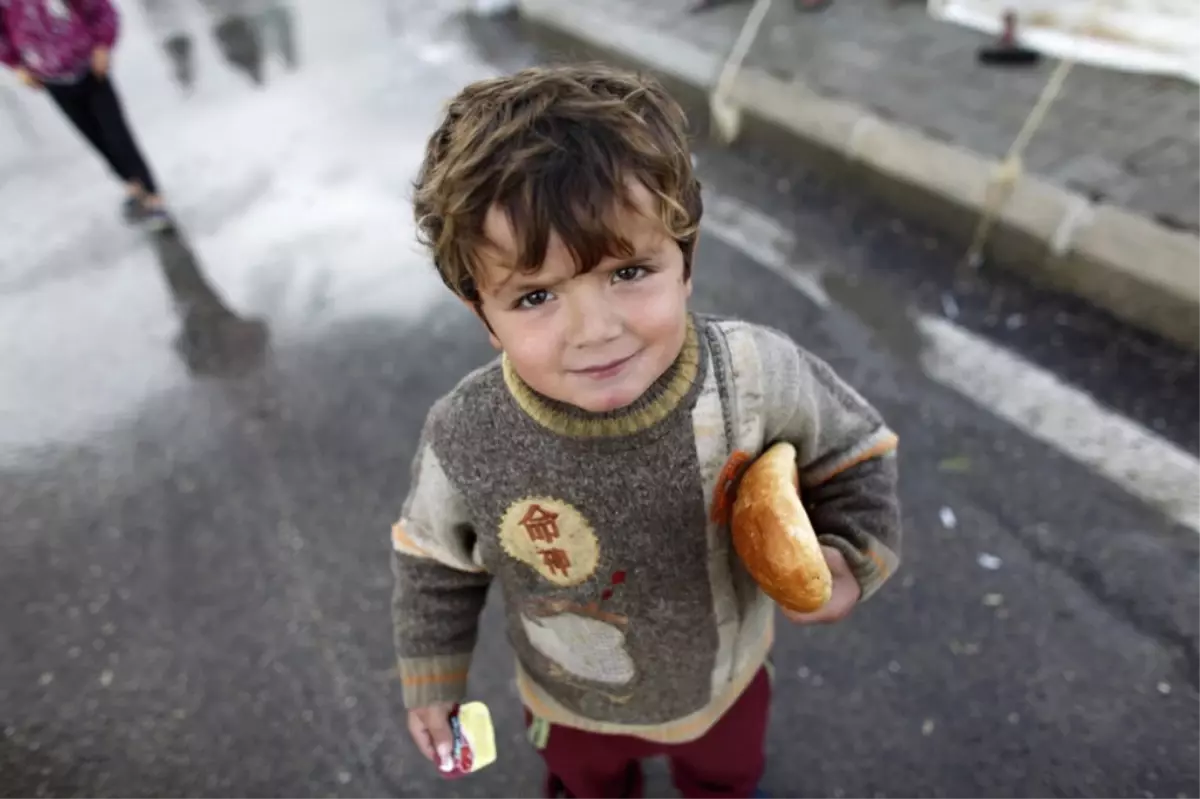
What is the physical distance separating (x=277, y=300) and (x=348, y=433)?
1208mm

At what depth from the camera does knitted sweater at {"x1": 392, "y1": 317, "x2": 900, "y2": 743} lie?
1.22 meters

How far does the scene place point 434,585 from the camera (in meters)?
1.48

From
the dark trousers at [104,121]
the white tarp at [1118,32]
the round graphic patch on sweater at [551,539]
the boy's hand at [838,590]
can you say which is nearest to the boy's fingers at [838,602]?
the boy's hand at [838,590]

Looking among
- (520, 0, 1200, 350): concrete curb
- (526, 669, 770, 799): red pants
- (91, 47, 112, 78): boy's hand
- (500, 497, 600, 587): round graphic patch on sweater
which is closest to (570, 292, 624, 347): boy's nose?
(500, 497, 600, 587): round graphic patch on sweater

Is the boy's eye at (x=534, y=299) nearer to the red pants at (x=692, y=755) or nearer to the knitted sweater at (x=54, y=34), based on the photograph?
the red pants at (x=692, y=755)

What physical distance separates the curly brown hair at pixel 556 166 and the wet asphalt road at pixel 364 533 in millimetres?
1793

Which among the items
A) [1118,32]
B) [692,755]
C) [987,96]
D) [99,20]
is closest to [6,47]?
[99,20]

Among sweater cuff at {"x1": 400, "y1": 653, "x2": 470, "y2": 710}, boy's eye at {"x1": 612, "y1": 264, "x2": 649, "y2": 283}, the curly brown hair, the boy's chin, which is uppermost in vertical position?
the curly brown hair

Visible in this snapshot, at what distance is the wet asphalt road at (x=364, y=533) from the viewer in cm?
232

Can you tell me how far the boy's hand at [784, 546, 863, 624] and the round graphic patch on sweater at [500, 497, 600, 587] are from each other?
1.12ft

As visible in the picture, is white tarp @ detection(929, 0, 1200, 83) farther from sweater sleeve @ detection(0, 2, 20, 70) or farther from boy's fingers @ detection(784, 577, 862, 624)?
sweater sleeve @ detection(0, 2, 20, 70)

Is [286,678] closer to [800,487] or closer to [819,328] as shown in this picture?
[800,487]

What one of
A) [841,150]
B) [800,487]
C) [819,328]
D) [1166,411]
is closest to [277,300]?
[819,328]

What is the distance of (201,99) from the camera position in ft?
21.9
